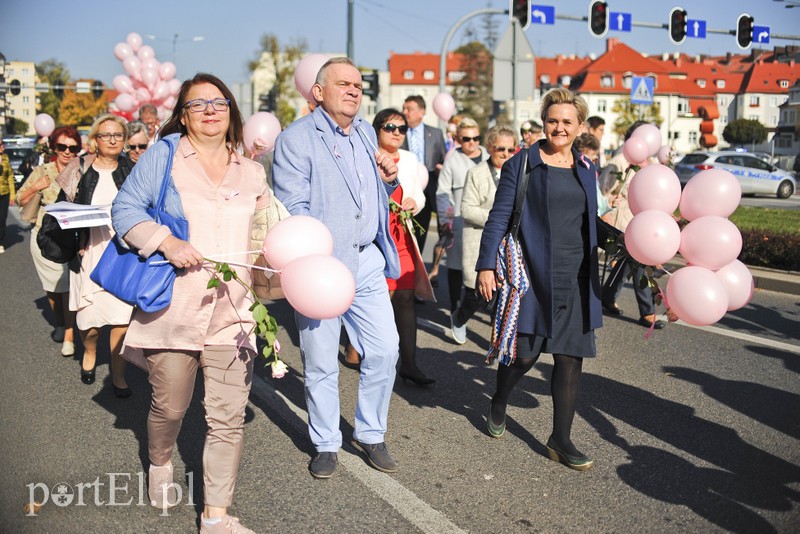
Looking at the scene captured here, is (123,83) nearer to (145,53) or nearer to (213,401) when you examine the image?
(145,53)

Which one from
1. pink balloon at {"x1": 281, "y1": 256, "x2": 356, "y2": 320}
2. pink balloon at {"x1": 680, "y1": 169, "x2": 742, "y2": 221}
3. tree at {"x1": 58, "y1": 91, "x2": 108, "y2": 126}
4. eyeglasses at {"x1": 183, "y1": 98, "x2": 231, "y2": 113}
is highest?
tree at {"x1": 58, "y1": 91, "x2": 108, "y2": 126}

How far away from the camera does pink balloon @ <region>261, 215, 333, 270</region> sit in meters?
3.52

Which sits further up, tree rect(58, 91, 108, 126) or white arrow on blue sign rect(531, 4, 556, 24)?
tree rect(58, 91, 108, 126)

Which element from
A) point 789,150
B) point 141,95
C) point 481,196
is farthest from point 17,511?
point 789,150

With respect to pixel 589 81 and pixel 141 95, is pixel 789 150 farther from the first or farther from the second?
pixel 141 95

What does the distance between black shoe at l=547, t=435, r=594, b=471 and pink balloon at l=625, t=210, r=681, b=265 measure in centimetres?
110

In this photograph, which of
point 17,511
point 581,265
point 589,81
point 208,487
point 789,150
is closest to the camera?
point 208,487

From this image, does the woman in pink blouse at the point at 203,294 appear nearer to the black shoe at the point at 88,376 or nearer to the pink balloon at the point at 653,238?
the pink balloon at the point at 653,238

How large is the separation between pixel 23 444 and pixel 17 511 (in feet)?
3.24

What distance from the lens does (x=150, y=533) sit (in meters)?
3.72

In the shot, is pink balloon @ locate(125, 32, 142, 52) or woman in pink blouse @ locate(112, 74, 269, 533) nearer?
woman in pink blouse @ locate(112, 74, 269, 533)

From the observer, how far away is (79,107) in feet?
257

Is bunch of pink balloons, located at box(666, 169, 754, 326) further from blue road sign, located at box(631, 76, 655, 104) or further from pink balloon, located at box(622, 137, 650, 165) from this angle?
blue road sign, located at box(631, 76, 655, 104)

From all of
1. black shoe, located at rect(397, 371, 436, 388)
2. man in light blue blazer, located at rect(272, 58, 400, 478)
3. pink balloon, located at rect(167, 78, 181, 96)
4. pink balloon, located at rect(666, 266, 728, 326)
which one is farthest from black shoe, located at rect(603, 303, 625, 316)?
pink balloon, located at rect(167, 78, 181, 96)
